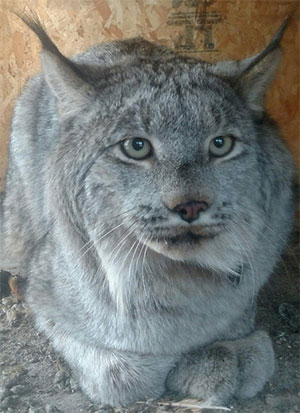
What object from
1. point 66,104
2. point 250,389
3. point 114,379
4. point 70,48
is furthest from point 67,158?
point 250,389

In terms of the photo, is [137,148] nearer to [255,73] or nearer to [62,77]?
[62,77]

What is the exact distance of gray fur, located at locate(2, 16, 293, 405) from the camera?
7.30ft

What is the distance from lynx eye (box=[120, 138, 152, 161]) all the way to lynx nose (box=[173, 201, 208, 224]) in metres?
0.20

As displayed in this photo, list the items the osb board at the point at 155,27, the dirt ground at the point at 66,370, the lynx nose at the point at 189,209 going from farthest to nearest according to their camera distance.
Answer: the osb board at the point at 155,27 → the dirt ground at the point at 66,370 → the lynx nose at the point at 189,209

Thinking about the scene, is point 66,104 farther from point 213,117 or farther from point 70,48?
point 213,117

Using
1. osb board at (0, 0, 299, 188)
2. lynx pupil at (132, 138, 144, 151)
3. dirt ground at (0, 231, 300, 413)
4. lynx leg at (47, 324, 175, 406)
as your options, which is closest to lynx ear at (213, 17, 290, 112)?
osb board at (0, 0, 299, 188)

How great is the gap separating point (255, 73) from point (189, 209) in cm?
56

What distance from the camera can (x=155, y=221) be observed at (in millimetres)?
2176

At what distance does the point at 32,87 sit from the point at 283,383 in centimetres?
137

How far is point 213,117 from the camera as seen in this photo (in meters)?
2.26

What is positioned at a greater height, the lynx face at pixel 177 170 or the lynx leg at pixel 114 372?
the lynx face at pixel 177 170

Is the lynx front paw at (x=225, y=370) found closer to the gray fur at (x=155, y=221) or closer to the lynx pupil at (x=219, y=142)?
the gray fur at (x=155, y=221)

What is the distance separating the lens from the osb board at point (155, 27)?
2443mm

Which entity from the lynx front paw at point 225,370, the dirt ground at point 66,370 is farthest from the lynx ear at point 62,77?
the lynx front paw at point 225,370
